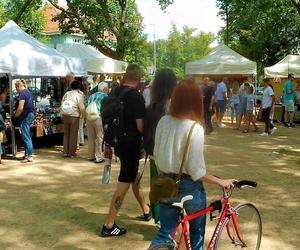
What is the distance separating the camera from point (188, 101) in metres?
3.14

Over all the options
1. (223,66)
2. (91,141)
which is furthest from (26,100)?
(223,66)

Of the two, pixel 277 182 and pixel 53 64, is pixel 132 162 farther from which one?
pixel 53 64

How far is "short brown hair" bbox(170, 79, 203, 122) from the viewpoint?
313 cm

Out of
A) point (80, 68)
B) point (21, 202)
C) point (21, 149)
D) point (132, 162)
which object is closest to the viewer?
point (132, 162)

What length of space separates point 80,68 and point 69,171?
4.26 m

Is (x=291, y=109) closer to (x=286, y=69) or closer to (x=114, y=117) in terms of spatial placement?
(x=286, y=69)

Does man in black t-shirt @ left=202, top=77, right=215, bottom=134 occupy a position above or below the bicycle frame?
above

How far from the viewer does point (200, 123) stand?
321 cm

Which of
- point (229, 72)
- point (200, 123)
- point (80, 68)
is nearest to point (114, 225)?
point (200, 123)

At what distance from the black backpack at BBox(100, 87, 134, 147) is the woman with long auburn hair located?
1237 millimetres

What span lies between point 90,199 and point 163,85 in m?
2.56

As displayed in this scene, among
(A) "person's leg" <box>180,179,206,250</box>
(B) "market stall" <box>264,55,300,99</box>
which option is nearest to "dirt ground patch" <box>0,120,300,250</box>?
(A) "person's leg" <box>180,179,206,250</box>

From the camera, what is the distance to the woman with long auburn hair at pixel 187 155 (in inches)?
124

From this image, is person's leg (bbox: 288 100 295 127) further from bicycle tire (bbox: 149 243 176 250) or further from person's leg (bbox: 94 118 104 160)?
bicycle tire (bbox: 149 243 176 250)
